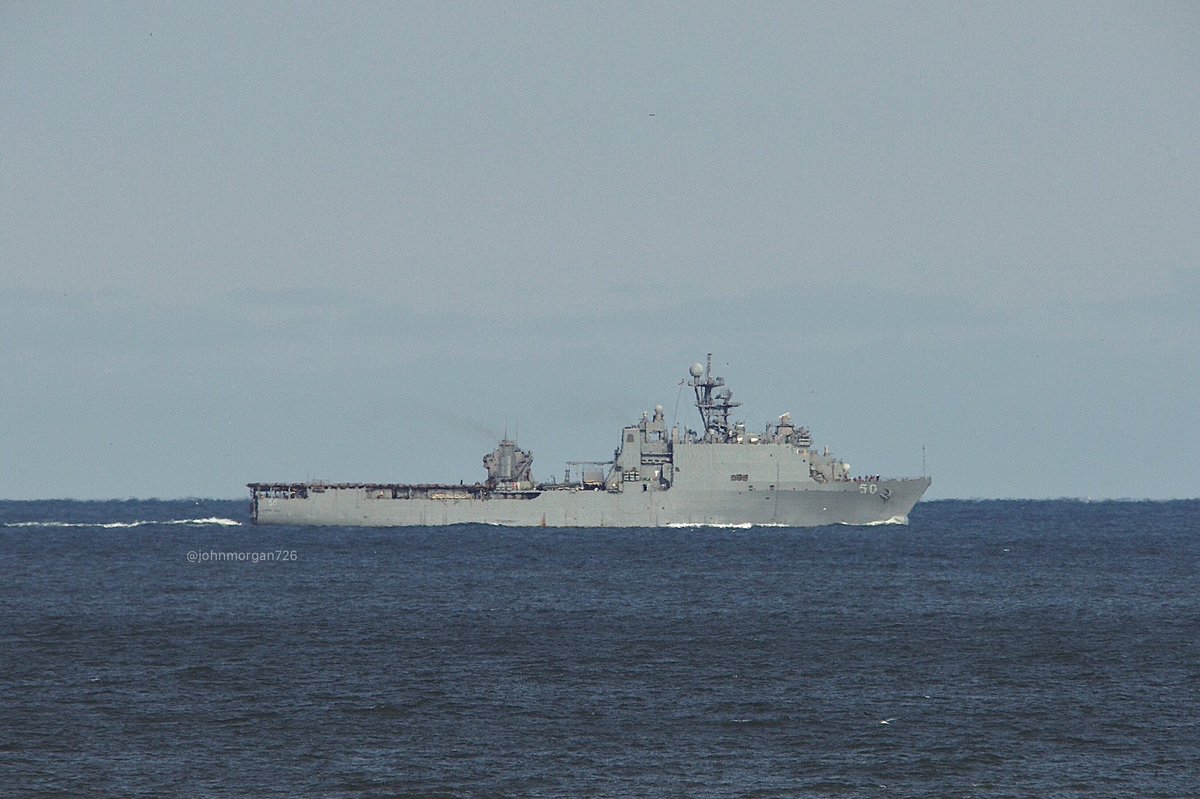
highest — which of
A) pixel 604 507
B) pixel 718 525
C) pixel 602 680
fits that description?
pixel 604 507

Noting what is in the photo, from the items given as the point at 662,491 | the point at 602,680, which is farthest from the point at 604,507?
the point at 602,680

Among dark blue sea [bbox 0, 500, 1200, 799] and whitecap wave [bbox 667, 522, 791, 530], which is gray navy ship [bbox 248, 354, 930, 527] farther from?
dark blue sea [bbox 0, 500, 1200, 799]

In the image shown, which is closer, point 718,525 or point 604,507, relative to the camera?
point 718,525

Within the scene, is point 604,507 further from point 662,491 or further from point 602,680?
point 602,680

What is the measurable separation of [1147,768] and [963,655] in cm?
1288

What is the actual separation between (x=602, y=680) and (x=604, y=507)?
54438mm

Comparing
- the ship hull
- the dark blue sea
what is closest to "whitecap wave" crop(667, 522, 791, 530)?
the ship hull

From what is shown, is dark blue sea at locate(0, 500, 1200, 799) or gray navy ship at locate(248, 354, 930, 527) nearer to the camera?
dark blue sea at locate(0, 500, 1200, 799)

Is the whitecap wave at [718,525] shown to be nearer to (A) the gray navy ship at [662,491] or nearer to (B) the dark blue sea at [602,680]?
(A) the gray navy ship at [662,491]

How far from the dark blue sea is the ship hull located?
1844 centimetres

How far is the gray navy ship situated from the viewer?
8525 centimetres

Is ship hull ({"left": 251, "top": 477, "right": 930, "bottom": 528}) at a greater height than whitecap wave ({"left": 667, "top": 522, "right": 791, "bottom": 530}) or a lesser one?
greater

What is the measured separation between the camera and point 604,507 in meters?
89.4

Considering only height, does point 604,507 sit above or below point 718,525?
above
